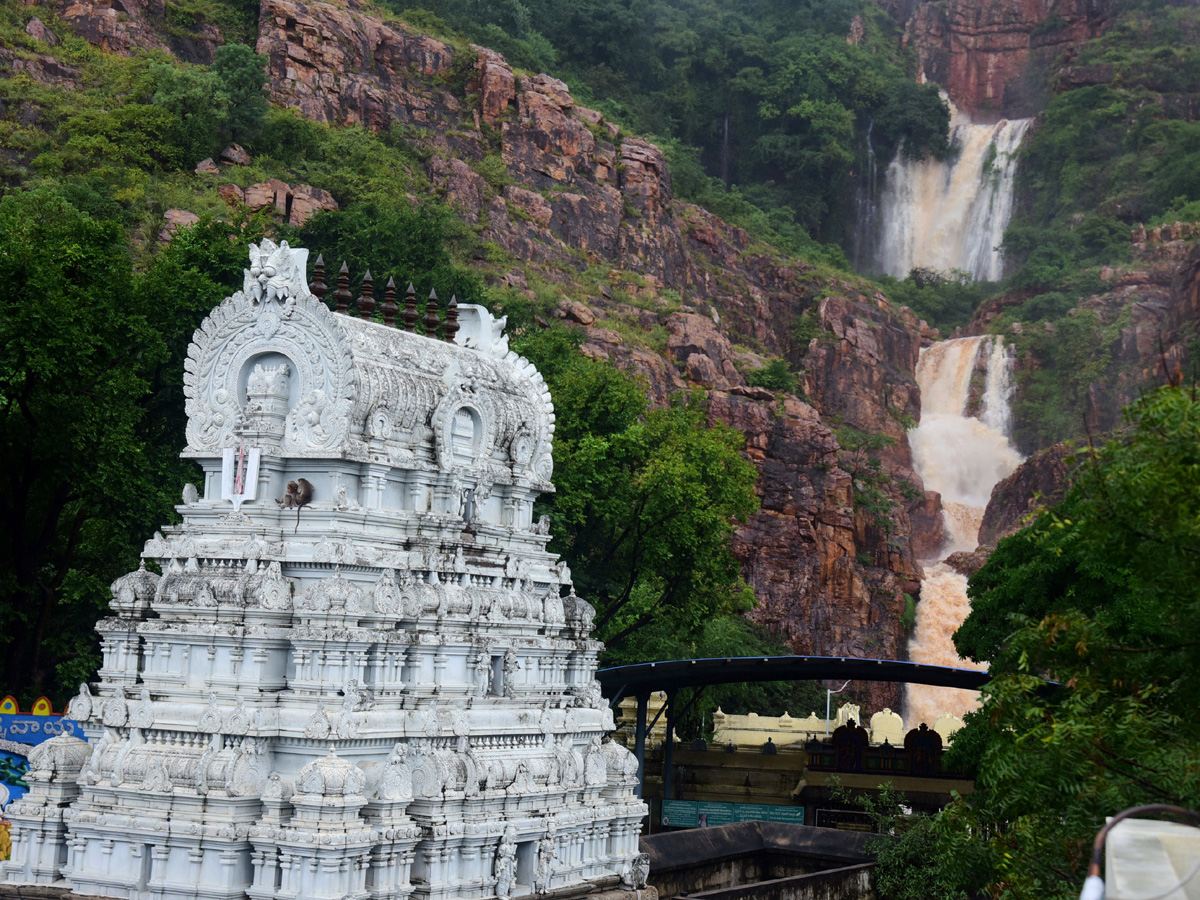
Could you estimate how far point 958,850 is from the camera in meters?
16.7

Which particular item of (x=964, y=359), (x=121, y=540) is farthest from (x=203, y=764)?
(x=964, y=359)

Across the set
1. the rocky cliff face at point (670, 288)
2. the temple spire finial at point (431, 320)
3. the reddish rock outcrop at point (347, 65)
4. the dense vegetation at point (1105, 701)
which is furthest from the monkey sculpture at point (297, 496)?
the reddish rock outcrop at point (347, 65)

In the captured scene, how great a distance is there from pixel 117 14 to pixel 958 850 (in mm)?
65054

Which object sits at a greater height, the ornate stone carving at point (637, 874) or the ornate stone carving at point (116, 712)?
the ornate stone carving at point (116, 712)

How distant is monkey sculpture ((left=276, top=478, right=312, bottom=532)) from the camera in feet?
73.0

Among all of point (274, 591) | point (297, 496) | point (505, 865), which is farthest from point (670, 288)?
point (274, 591)

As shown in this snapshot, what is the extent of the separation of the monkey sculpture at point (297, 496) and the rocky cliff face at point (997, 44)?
112m

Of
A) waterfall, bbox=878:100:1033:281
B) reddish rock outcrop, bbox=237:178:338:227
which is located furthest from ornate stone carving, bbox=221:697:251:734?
waterfall, bbox=878:100:1033:281

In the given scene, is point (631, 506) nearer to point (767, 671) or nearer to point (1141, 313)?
point (767, 671)

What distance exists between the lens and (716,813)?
3762 cm

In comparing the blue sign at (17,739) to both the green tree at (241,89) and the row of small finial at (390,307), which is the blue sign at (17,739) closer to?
A: the row of small finial at (390,307)

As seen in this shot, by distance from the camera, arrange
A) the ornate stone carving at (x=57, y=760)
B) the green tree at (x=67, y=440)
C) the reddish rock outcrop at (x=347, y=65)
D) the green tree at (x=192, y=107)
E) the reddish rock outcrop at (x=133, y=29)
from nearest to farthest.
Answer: the ornate stone carving at (x=57, y=760) → the green tree at (x=67, y=440) → the green tree at (x=192, y=107) → the reddish rock outcrop at (x=133, y=29) → the reddish rock outcrop at (x=347, y=65)

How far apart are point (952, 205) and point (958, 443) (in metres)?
32.8

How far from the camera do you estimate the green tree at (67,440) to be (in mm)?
31047
